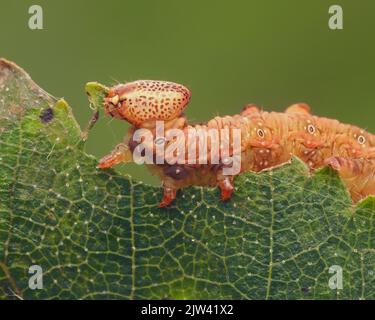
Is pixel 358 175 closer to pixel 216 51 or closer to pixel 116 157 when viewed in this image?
A: pixel 116 157

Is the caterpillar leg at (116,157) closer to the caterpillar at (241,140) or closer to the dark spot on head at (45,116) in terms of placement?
the caterpillar at (241,140)

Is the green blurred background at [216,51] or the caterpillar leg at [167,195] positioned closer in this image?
the caterpillar leg at [167,195]

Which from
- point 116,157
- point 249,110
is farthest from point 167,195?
point 249,110

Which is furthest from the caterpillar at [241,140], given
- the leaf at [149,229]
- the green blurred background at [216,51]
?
the green blurred background at [216,51]

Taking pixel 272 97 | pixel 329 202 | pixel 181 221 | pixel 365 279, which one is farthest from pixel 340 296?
pixel 272 97

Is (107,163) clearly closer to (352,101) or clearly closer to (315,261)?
(315,261)

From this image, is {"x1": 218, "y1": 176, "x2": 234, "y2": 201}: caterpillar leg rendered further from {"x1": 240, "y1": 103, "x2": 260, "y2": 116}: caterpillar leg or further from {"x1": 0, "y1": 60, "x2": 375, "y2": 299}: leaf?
{"x1": 240, "y1": 103, "x2": 260, "y2": 116}: caterpillar leg
